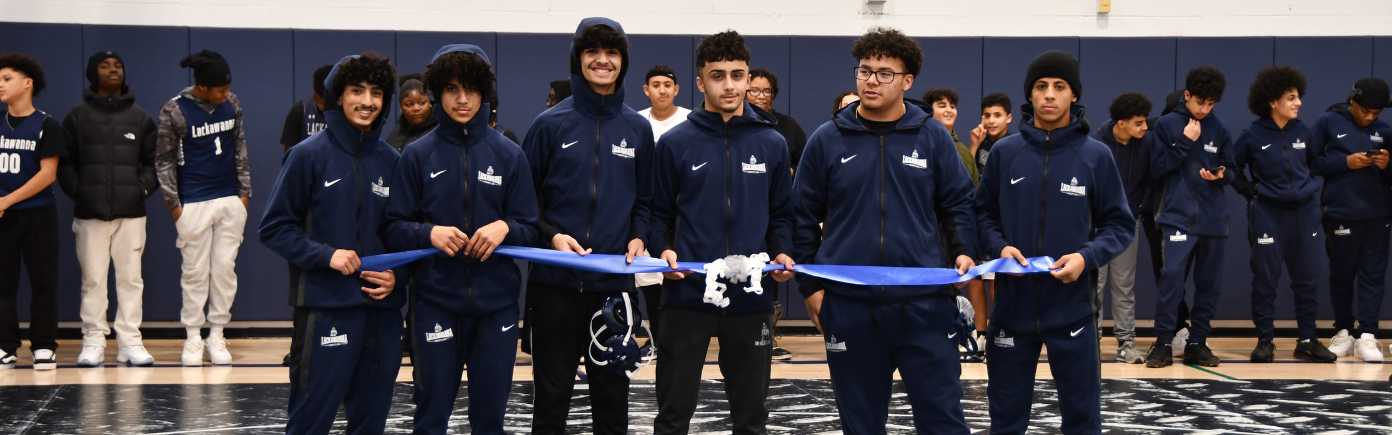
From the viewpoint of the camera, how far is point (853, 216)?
12.6 ft

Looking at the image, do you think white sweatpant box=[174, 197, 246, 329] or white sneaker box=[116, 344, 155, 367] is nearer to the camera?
white sneaker box=[116, 344, 155, 367]

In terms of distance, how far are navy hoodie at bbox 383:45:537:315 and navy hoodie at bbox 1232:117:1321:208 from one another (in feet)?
18.0

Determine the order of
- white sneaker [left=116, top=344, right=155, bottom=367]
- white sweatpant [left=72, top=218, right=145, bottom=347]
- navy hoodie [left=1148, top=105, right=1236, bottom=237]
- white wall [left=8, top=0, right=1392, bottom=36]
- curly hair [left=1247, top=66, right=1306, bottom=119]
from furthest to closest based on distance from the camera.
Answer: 1. white wall [left=8, top=0, right=1392, bottom=36]
2. curly hair [left=1247, top=66, right=1306, bottom=119]
3. navy hoodie [left=1148, top=105, right=1236, bottom=237]
4. white sweatpant [left=72, top=218, right=145, bottom=347]
5. white sneaker [left=116, top=344, right=155, bottom=367]

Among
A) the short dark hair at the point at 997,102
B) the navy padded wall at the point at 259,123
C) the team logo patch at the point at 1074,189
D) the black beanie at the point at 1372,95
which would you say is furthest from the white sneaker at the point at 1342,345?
the navy padded wall at the point at 259,123

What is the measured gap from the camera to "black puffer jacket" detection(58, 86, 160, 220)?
273 inches

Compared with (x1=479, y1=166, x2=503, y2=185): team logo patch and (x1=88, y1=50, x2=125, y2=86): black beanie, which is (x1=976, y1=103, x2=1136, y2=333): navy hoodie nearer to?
(x1=479, y1=166, x2=503, y2=185): team logo patch

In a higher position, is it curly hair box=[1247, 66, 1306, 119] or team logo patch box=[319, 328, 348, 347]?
curly hair box=[1247, 66, 1306, 119]

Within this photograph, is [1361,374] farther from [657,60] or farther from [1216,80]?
[657,60]

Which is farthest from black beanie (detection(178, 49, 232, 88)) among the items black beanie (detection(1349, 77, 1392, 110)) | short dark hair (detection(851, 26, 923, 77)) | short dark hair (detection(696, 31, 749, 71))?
black beanie (detection(1349, 77, 1392, 110))

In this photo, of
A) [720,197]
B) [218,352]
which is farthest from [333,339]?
[218,352]

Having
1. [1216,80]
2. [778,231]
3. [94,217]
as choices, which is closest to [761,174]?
[778,231]

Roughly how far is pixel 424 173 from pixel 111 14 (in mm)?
5476

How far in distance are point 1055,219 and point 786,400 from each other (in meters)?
2.05

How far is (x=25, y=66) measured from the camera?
677cm
